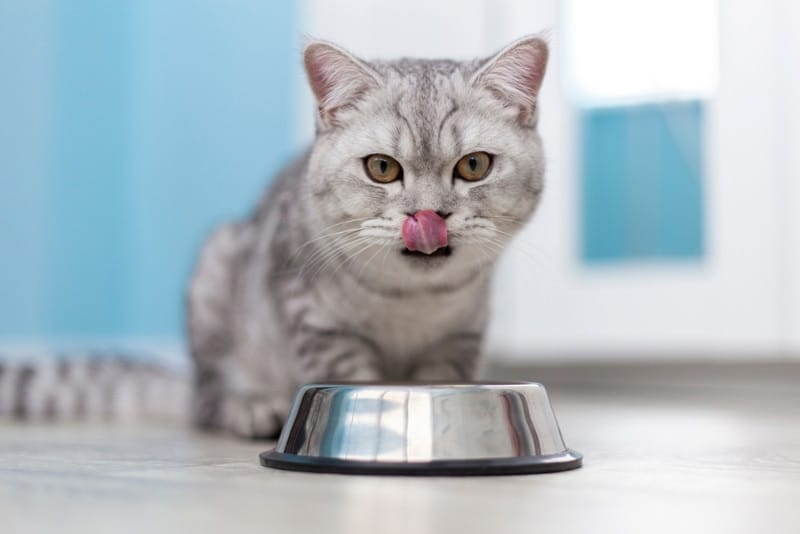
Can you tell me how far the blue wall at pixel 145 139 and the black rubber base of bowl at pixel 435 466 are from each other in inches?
113

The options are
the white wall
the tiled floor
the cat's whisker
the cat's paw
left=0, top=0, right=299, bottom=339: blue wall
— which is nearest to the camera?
the tiled floor

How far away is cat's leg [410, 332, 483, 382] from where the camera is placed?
5.48ft

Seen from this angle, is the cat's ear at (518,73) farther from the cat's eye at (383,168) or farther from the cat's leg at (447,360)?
the cat's leg at (447,360)

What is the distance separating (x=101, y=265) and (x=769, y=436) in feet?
9.47

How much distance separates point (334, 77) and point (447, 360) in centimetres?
48

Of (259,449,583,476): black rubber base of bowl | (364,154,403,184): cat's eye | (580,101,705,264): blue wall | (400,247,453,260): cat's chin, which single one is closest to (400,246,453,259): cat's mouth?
(400,247,453,260): cat's chin

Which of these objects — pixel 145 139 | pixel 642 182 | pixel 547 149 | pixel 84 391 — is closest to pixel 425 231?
pixel 84 391

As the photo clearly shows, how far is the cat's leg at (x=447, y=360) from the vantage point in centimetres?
167

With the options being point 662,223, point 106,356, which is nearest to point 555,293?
point 662,223

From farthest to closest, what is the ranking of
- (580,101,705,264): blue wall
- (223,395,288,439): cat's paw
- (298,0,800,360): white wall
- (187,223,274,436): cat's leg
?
(580,101,705,264): blue wall, (298,0,800,360): white wall, (187,223,274,436): cat's leg, (223,395,288,439): cat's paw

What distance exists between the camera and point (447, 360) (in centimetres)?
168

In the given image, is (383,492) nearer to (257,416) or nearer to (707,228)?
(257,416)

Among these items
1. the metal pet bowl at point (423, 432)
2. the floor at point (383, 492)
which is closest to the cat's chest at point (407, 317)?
the floor at point (383, 492)

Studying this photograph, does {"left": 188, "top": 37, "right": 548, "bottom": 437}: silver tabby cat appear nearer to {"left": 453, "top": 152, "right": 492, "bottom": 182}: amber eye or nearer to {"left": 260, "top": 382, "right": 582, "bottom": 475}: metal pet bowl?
{"left": 453, "top": 152, "right": 492, "bottom": 182}: amber eye
